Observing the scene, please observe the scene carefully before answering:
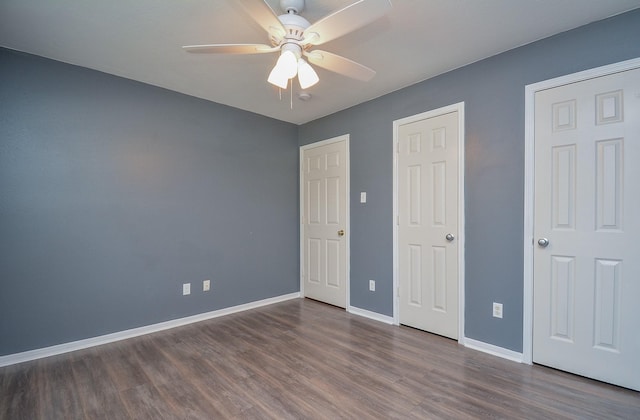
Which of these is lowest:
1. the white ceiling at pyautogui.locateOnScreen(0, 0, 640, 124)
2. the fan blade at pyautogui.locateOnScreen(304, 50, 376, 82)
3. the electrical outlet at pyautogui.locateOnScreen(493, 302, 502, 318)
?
the electrical outlet at pyautogui.locateOnScreen(493, 302, 502, 318)

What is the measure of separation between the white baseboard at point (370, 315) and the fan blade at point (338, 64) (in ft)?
8.00

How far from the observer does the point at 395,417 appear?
175 cm

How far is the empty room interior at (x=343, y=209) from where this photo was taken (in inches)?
76.5

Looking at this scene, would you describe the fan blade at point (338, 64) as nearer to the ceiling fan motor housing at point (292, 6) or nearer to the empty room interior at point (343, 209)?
the empty room interior at point (343, 209)

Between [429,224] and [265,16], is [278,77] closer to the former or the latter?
[265,16]

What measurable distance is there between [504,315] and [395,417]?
133cm

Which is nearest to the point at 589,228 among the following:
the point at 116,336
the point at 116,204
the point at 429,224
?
the point at 429,224

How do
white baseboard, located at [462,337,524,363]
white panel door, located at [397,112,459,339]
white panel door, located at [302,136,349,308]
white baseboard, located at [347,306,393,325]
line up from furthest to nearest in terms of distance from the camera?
white panel door, located at [302,136,349,308] < white baseboard, located at [347,306,393,325] < white panel door, located at [397,112,459,339] < white baseboard, located at [462,337,524,363]

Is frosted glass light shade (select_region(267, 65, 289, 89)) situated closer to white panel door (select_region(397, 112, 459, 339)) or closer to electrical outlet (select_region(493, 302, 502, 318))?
white panel door (select_region(397, 112, 459, 339))

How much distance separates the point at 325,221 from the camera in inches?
158

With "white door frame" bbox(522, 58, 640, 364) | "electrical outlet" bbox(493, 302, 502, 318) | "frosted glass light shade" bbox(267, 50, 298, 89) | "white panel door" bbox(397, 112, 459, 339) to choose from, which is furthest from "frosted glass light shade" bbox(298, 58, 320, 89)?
"electrical outlet" bbox(493, 302, 502, 318)

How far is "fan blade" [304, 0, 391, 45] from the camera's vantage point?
4.71 ft

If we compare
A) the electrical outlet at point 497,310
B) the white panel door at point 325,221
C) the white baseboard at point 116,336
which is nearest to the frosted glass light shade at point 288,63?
the white panel door at point 325,221

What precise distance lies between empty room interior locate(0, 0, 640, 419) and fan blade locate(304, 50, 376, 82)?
18 mm
